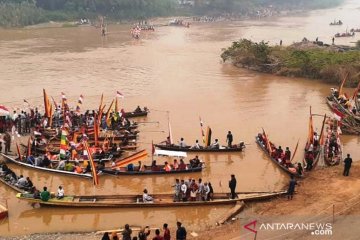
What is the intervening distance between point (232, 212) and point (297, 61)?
27437 mm

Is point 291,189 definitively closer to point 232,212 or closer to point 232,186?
point 232,186

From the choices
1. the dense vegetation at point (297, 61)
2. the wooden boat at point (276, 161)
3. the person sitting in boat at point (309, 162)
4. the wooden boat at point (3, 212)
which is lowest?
the wooden boat at point (3, 212)

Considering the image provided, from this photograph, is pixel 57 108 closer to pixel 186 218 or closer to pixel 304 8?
pixel 186 218

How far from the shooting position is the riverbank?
592 inches

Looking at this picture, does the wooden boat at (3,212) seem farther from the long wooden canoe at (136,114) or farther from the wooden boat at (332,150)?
the wooden boat at (332,150)

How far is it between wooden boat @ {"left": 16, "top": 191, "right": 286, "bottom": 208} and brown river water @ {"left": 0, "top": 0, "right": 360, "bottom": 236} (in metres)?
0.23

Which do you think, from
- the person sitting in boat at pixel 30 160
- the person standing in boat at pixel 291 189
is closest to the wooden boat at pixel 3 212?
the person sitting in boat at pixel 30 160

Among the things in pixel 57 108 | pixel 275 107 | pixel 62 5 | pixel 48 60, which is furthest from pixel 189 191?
pixel 62 5

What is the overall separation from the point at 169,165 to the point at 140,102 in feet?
44.0

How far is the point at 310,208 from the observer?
16344 millimetres

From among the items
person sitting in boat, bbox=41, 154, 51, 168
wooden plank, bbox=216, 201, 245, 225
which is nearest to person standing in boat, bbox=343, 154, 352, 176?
wooden plank, bbox=216, 201, 245, 225

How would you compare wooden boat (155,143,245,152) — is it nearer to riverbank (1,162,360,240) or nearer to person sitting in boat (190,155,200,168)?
person sitting in boat (190,155,200,168)

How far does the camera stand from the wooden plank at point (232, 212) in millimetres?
16191

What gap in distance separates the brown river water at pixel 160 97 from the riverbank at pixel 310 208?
3.04 ft
